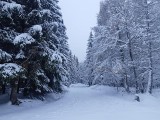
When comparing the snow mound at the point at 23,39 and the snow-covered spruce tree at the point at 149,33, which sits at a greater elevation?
the snow-covered spruce tree at the point at 149,33

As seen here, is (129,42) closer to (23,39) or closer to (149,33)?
(149,33)

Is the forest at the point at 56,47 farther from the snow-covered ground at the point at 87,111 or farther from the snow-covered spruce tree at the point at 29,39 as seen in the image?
the snow-covered ground at the point at 87,111

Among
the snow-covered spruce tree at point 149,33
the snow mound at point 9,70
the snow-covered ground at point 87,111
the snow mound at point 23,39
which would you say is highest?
the snow-covered spruce tree at point 149,33

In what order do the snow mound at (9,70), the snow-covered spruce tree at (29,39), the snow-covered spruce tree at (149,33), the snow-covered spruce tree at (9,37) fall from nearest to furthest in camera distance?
1. the snow mound at (9,70)
2. the snow-covered spruce tree at (9,37)
3. the snow-covered spruce tree at (29,39)
4. the snow-covered spruce tree at (149,33)

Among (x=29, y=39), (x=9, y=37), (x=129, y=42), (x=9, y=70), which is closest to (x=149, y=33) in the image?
(x=129, y=42)

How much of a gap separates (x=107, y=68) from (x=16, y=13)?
11885 mm

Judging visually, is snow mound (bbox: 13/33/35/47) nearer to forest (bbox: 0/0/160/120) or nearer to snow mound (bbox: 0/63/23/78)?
forest (bbox: 0/0/160/120)

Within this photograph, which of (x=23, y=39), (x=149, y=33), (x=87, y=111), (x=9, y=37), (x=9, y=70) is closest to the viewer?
(x=9, y=70)

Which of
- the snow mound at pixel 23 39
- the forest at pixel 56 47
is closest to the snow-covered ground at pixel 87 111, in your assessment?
the forest at pixel 56 47

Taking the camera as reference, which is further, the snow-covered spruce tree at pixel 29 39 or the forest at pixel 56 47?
the forest at pixel 56 47

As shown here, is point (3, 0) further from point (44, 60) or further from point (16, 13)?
point (44, 60)

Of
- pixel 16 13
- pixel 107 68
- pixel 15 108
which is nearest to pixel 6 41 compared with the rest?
pixel 16 13

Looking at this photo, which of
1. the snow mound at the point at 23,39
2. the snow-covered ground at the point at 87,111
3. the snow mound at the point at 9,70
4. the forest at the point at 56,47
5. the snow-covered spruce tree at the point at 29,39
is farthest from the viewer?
the forest at the point at 56,47

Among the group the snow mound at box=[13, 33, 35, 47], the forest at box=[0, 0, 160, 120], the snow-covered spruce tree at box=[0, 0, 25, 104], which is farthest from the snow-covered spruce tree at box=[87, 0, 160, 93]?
the snow-covered spruce tree at box=[0, 0, 25, 104]
